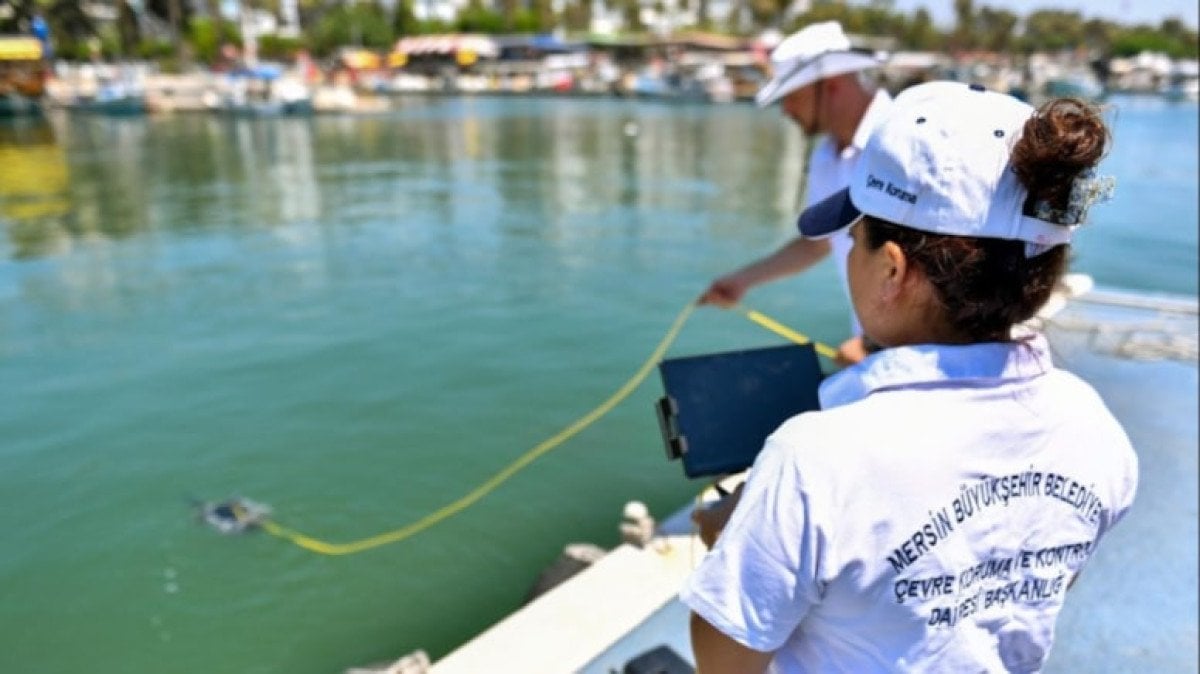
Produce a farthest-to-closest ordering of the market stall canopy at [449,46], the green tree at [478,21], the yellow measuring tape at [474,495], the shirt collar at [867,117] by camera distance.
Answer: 1. the green tree at [478,21]
2. the market stall canopy at [449,46]
3. the yellow measuring tape at [474,495]
4. the shirt collar at [867,117]

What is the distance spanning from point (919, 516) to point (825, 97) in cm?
238

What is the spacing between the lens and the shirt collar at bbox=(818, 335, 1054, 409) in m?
1.09

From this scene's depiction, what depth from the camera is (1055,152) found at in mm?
1063

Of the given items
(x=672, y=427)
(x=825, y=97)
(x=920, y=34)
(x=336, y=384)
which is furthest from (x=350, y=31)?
(x=672, y=427)

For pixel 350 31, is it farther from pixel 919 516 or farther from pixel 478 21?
pixel 919 516

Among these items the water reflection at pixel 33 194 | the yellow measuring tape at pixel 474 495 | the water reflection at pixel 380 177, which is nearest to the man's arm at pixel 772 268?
the yellow measuring tape at pixel 474 495

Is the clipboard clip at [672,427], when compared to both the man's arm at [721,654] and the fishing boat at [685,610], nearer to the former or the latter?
the fishing boat at [685,610]

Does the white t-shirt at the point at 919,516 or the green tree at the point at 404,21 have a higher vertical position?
the green tree at the point at 404,21

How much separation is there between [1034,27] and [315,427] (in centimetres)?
12400

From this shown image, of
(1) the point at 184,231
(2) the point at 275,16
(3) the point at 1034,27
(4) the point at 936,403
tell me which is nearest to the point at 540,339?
(4) the point at 936,403

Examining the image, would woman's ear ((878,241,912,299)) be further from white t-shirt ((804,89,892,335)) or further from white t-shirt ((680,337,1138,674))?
white t-shirt ((804,89,892,335))

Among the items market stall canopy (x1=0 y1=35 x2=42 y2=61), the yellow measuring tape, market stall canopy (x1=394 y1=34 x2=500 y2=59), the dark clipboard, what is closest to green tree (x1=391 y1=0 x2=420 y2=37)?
market stall canopy (x1=394 y1=34 x2=500 y2=59)

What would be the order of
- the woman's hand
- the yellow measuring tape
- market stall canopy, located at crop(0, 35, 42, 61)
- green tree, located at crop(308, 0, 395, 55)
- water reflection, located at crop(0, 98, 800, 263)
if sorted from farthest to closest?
green tree, located at crop(308, 0, 395, 55)
market stall canopy, located at crop(0, 35, 42, 61)
water reflection, located at crop(0, 98, 800, 263)
the yellow measuring tape
the woman's hand

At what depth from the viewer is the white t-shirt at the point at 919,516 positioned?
3.37 feet
